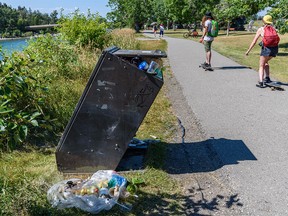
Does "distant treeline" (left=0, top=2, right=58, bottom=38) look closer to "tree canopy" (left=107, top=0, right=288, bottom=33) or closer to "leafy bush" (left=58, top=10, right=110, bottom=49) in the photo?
"leafy bush" (left=58, top=10, right=110, bottom=49)

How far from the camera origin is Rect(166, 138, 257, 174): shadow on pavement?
13.5 feet

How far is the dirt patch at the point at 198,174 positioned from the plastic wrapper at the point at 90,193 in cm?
75

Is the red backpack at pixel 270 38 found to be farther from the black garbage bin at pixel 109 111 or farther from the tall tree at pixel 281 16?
the tall tree at pixel 281 16

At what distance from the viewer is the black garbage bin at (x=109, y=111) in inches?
137

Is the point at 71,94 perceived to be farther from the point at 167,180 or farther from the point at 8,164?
the point at 167,180

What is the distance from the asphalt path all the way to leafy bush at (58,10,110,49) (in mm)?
5030

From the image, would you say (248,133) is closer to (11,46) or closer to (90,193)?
(90,193)

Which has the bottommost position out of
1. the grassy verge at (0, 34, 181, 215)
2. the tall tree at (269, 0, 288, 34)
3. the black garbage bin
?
the grassy verge at (0, 34, 181, 215)

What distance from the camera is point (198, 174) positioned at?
3.92 m

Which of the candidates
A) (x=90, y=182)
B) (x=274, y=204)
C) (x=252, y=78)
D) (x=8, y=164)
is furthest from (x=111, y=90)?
(x=252, y=78)

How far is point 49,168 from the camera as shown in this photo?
13.3 feet

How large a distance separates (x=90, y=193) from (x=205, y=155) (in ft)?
6.55

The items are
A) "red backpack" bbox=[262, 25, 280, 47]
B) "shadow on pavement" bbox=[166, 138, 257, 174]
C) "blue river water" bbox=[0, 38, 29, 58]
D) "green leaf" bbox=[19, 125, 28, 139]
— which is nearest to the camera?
"green leaf" bbox=[19, 125, 28, 139]

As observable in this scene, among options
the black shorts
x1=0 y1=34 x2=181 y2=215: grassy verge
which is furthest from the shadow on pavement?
the black shorts
